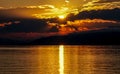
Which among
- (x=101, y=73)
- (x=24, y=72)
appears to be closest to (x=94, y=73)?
(x=101, y=73)

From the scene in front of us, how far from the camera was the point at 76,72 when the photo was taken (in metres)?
73.9

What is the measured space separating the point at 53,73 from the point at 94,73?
273 inches

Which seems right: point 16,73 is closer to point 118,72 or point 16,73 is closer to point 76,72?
point 76,72

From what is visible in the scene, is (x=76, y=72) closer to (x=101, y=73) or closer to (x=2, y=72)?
(x=101, y=73)

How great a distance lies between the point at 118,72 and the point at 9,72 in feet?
61.9

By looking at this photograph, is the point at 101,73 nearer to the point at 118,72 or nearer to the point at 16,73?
the point at 118,72

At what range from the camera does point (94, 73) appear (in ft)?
237

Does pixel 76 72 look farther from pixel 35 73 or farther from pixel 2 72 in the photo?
pixel 2 72

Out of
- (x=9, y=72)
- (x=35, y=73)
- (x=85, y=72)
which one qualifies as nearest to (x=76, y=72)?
(x=85, y=72)

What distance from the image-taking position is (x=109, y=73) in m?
72.1

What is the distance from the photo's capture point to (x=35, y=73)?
73.0 metres

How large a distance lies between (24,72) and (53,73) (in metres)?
5.50

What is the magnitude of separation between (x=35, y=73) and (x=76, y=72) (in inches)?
280

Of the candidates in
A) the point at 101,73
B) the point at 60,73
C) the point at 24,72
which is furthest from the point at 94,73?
the point at 24,72
